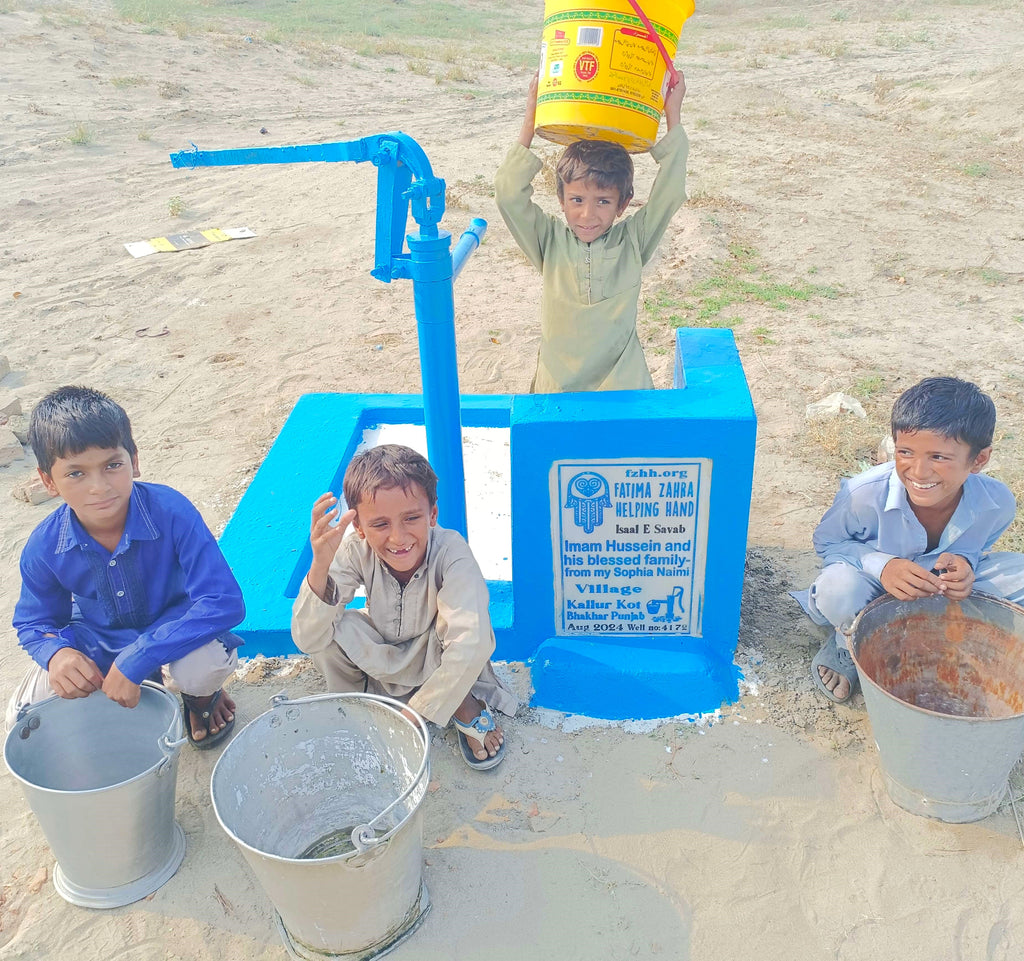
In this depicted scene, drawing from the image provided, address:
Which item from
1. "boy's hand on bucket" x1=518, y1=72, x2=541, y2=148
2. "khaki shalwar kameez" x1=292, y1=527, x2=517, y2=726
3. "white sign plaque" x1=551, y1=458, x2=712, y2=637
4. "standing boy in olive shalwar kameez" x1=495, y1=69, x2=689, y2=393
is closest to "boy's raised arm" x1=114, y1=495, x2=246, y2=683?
"khaki shalwar kameez" x1=292, y1=527, x2=517, y2=726

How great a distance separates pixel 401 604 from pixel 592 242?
1331mm

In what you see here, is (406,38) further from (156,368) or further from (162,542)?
(162,542)

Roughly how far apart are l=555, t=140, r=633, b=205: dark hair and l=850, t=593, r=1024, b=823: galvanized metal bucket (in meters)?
1.44

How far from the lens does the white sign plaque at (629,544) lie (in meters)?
2.45

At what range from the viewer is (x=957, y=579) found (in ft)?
7.47

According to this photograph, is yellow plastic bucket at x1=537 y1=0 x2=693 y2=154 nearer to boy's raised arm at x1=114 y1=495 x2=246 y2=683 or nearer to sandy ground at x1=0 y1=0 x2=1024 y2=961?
boy's raised arm at x1=114 y1=495 x2=246 y2=683

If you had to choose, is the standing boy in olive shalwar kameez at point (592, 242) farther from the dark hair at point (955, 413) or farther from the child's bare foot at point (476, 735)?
the child's bare foot at point (476, 735)

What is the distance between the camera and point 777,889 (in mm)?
2111

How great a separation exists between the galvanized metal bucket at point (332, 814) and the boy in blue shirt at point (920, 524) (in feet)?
4.32

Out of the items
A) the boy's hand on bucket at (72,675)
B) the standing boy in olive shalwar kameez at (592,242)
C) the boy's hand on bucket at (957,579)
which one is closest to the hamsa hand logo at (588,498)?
the standing boy in olive shalwar kameez at (592,242)

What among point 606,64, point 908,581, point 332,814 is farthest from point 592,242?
point 332,814

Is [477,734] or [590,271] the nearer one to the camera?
[477,734]

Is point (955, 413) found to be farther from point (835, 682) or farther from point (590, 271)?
point (590, 271)

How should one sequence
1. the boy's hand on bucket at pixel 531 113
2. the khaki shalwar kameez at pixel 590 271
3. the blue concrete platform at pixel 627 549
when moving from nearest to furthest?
the blue concrete platform at pixel 627 549, the boy's hand on bucket at pixel 531 113, the khaki shalwar kameez at pixel 590 271
